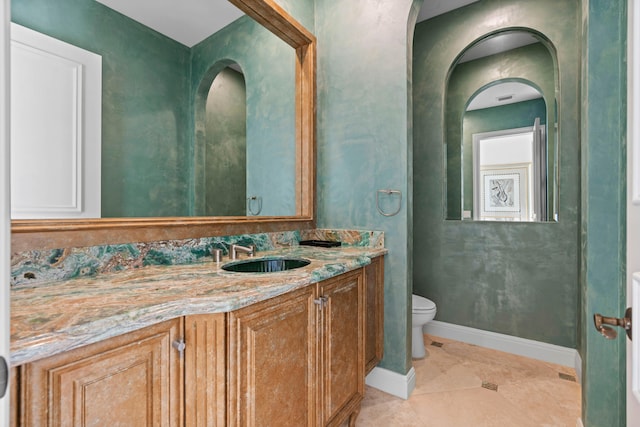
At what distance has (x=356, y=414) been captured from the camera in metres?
1.48

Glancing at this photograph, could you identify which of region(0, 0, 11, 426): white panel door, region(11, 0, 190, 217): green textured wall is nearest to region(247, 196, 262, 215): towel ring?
region(11, 0, 190, 217): green textured wall

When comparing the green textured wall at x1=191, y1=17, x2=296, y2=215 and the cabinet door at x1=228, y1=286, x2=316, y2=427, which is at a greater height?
the green textured wall at x1=191, y1=17, x2=296, y2=215

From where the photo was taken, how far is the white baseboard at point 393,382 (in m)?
1.76

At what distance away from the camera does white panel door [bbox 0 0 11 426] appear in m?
0.31

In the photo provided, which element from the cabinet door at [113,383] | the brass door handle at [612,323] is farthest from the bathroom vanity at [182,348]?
the brass door handle at [612,323]

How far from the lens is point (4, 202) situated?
0.32 m

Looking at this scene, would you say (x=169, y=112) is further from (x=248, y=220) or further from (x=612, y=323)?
(x=612, y=323)

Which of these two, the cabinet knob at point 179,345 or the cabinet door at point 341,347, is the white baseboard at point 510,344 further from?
the cabinet knob at point 179,345

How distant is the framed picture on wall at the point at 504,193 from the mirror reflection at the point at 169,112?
6.41 feet

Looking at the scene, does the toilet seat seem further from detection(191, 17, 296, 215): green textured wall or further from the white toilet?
detection(191, 17, 296, 215): green textured wall

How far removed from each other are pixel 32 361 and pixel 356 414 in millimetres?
1382

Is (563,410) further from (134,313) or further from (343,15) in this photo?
(343,15)

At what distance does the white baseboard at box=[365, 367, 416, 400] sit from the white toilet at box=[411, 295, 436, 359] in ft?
1.18

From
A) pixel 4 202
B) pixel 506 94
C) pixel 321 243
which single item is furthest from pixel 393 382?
pixel 506 94
